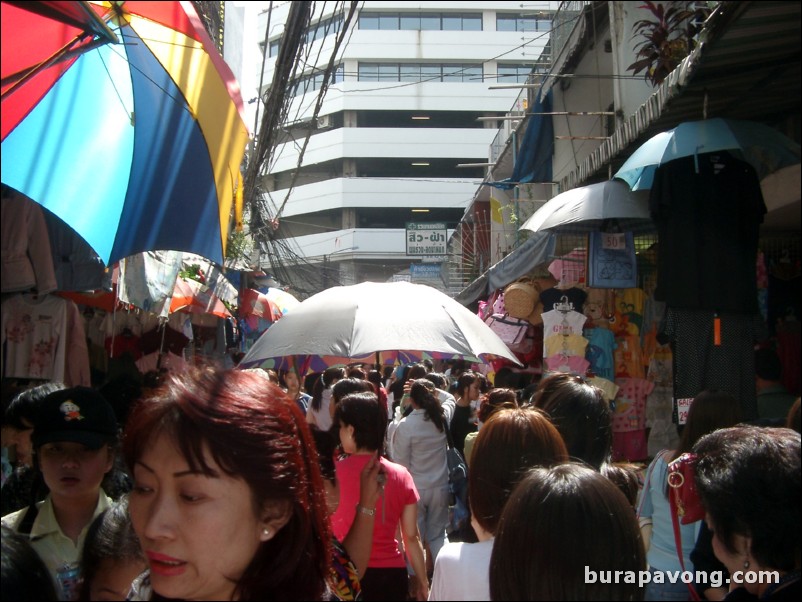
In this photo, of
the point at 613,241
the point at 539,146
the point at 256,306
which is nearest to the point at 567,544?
the point at 613,241

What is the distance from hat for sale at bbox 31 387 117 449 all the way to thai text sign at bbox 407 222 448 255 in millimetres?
30293

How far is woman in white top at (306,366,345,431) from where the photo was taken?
8234mm

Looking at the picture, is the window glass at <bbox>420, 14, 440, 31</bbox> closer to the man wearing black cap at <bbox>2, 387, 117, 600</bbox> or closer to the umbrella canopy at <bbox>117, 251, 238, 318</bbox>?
the umbrella canopy at <bbox>117, 251, 238, 318</bbox>

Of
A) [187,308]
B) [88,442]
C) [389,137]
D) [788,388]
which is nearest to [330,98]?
[389,137]

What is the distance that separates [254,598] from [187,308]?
23.6 feet

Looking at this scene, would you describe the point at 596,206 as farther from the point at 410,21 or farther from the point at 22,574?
the point at 410,21

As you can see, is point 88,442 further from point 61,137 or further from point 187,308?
point 187,308

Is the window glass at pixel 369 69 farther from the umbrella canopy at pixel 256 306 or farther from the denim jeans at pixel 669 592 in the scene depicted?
the denim jeans at pixel 669 592

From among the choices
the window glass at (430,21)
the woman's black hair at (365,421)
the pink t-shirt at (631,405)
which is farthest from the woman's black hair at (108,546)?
the window glass at (430,21)

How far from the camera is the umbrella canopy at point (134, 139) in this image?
349 centimetres

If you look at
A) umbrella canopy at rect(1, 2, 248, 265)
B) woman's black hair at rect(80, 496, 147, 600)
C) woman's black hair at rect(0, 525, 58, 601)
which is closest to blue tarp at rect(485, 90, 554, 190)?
umbrella canopy at rect(1, 2, 248, 265)

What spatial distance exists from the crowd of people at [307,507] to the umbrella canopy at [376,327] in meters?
0.67

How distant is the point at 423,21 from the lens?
46000 mm

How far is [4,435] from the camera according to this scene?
3.95 m
